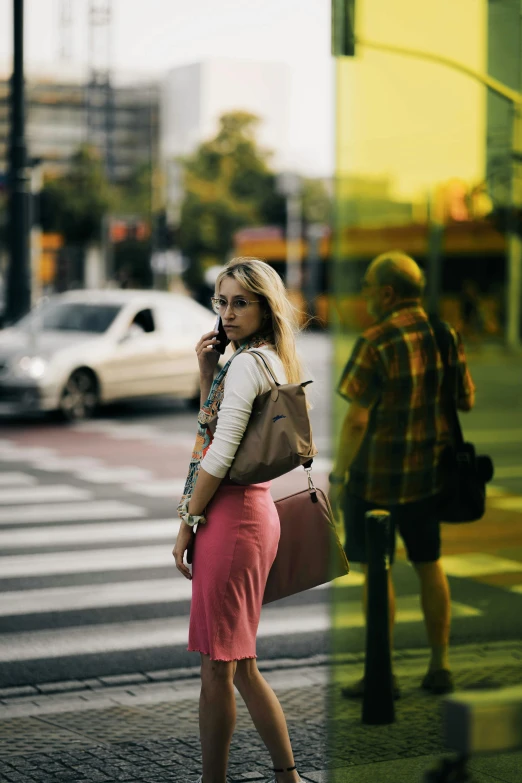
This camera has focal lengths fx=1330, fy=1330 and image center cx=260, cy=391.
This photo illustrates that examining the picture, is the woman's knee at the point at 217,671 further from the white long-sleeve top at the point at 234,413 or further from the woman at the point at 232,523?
the white long-sleeve top at the point at 234,413

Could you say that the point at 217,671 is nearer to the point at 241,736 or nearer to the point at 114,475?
the point at 241,736

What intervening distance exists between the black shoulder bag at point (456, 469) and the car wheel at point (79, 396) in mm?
11994

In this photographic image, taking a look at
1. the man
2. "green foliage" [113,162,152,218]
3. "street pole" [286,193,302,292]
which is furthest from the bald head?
"green foliage" [113,162,152,218]

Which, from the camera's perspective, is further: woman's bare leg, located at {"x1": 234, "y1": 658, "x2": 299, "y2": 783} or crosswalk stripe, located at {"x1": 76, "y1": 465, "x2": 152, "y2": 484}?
crosswalk stripe, located at {"x1": 76, "y1": 465, "x2": 152, "y2": 484}

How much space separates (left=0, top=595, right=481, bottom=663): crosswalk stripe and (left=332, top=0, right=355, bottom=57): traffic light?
9.17ft

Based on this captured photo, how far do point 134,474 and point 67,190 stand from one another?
48.9 metres

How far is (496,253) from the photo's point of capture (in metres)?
→ 4.32

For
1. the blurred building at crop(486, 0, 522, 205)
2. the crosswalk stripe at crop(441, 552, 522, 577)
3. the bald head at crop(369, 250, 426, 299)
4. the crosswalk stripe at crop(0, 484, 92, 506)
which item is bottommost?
the crosswalk stripe at crop(0, 484, 92, 506)

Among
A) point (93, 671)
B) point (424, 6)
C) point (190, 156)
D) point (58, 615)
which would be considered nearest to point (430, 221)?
point (424, 6)

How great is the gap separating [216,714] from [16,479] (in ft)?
26.6

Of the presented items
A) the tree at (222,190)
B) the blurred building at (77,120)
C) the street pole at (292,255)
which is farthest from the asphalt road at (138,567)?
the blurred building at (77,120)

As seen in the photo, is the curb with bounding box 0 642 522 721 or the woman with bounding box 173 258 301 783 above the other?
the woman with bounding box 173 258 301 783

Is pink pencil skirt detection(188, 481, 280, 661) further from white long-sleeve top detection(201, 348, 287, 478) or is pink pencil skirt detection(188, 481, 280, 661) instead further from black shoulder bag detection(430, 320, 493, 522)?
black shoulder bag detection(430, 320, 493, 522)

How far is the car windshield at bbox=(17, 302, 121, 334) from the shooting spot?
1736cm
